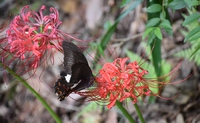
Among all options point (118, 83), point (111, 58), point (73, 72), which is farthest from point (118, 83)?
point (111, 58)

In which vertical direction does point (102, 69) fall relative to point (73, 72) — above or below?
below

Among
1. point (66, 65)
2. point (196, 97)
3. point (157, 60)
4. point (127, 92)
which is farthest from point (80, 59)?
point (196, 97)

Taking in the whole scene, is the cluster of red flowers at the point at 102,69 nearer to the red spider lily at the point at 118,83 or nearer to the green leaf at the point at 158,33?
the red spider lily at the point at 118,83

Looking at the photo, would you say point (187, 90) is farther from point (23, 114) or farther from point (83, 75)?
point (23, 114)

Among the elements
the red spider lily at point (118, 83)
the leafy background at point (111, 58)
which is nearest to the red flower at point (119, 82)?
the red spider lily at point (118, 83)

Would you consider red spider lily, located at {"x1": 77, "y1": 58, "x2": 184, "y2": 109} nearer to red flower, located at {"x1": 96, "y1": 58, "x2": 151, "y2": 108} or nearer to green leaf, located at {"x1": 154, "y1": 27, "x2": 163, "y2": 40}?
red flower, located at {"x1": 96, "y1": 58, "x2": 151, "y2": 108}

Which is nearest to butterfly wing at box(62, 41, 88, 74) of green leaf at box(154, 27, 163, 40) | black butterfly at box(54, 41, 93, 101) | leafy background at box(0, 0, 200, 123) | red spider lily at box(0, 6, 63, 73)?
black butterfly at box(54, 41, 93, 101)

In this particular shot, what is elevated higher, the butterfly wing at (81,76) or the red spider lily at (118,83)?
the butterfly wing at (81,76)

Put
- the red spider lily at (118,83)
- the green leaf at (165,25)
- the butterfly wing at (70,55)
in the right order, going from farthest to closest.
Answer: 1. the green leaf at (165,25)
2. the red spider lily at (118,83)
3. the butterfly wing at (70,55)

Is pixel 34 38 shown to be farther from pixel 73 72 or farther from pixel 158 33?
pixel 158 33
